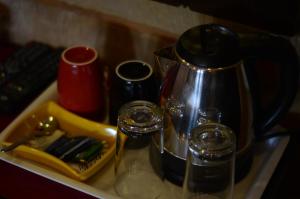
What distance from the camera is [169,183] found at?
86cm

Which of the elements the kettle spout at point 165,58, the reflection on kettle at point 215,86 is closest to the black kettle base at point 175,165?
the reflection on kettle at point 215,86

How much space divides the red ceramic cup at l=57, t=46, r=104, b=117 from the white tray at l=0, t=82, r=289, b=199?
98mm

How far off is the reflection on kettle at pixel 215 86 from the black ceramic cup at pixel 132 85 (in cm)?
6

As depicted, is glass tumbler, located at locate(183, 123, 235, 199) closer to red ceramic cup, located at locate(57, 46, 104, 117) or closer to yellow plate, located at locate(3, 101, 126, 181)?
yellow plate, located at locate(3, 101, 126, 181)

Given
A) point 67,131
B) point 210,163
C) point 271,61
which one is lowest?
point 67,131

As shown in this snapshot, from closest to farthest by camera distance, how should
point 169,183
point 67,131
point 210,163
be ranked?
point 210,163
point 169,183
point 67,131

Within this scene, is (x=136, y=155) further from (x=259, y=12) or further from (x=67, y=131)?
(x=259, y=12)

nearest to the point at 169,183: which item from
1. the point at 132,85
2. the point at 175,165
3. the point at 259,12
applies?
the point at 175,165

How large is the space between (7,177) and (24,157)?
1.7 inches

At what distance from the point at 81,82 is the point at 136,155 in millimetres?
162

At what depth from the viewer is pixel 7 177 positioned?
867 mm

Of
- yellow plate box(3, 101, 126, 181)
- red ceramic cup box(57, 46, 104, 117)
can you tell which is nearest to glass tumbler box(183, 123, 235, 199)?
yellow plate box(3, 101, 126, 181)

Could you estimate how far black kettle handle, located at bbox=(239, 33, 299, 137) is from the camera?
2.51 feet

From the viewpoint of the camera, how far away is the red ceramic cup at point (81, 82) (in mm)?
929
